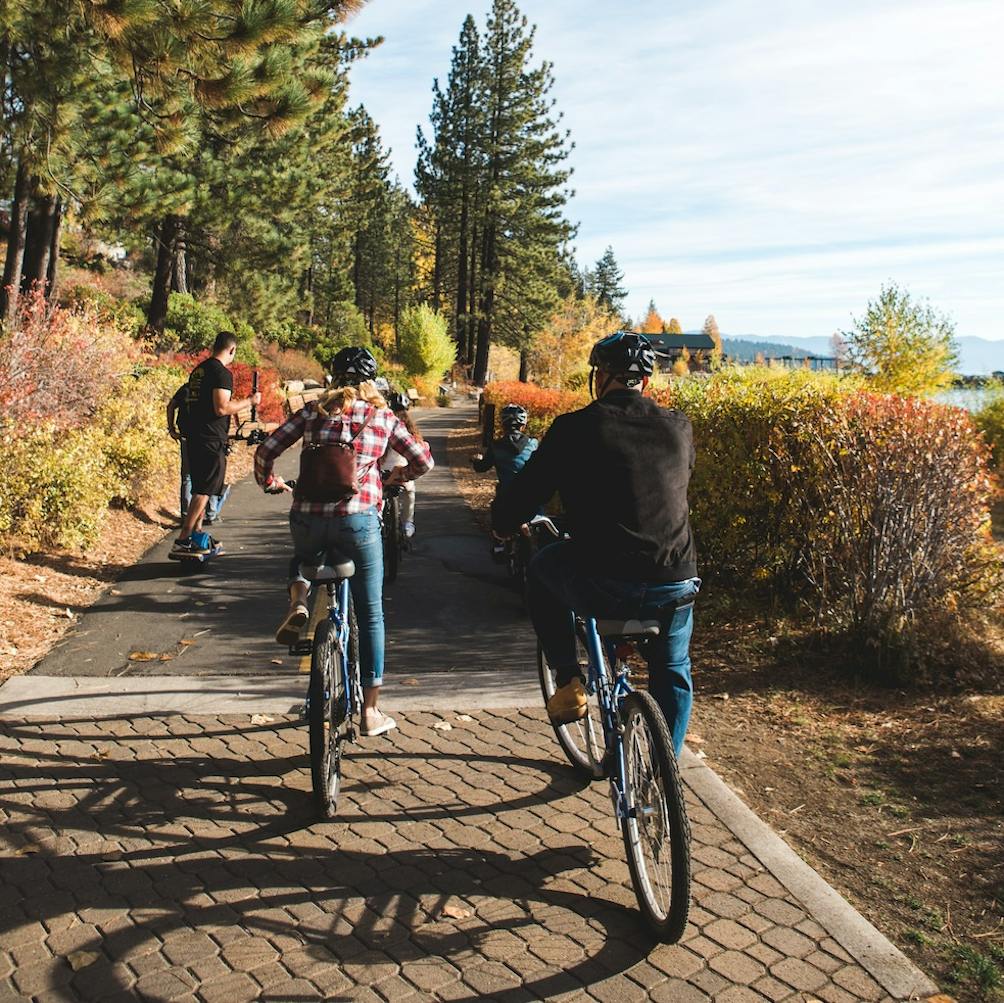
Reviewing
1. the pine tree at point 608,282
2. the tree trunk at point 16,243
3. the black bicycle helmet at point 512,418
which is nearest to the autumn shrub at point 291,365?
the tree trunk at point 16,243

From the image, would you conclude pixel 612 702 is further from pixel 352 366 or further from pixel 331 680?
pixel 352 366

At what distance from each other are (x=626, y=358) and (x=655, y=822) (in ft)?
5.59

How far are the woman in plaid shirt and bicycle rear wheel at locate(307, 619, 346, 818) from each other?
0.81 feet

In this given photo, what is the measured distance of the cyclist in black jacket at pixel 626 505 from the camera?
3553 mm

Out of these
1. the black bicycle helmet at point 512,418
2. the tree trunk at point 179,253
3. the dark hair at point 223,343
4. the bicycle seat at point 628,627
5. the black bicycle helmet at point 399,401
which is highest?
the tree trunk at point 179,253

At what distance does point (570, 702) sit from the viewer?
12.9ft

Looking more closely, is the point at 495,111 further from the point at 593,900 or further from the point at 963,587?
the point at 593,900

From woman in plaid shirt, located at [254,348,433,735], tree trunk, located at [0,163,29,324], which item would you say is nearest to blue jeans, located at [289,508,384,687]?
woman in plaid shirt, located at [254,348,433,735]

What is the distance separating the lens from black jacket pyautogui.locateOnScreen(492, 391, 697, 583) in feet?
11.6

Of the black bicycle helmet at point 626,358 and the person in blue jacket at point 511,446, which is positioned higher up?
the black bicycle helmet at point 626,358

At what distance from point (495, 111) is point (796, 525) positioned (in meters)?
48.1

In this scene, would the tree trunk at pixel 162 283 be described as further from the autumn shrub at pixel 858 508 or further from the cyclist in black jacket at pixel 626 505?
the cyclist in black jacket at pixel 626 505

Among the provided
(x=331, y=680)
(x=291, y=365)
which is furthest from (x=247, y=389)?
(x=331, y=680)

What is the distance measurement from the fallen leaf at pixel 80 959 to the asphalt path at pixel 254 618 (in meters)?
2.27
